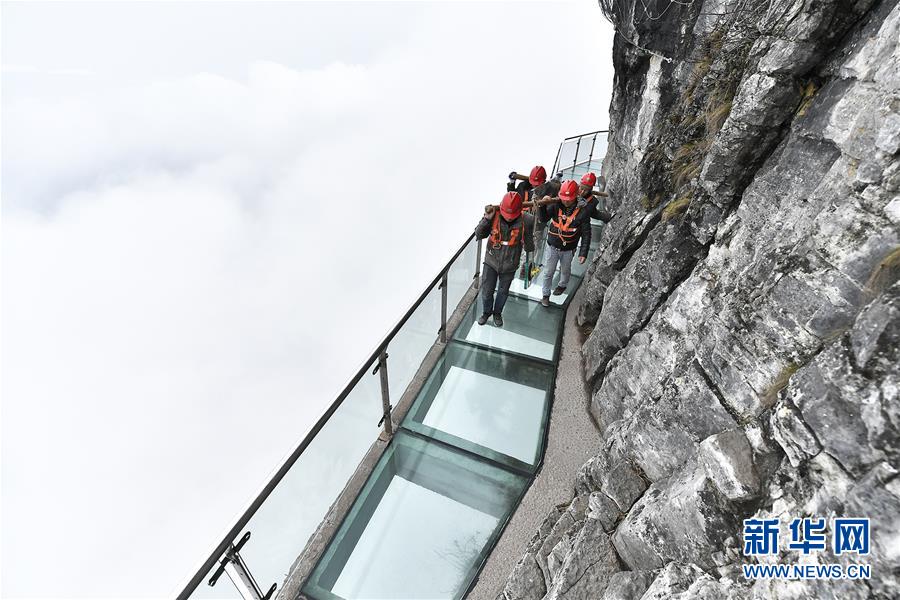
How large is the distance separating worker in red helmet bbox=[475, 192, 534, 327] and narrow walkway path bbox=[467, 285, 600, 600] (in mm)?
1577

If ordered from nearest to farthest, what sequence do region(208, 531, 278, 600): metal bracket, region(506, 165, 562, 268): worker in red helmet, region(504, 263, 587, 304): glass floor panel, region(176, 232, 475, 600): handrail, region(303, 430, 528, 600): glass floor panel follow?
region(176, 232, 475, 600): handrail
region(208, 531, 278, 600): metal bracket
region(303, 430, 528, 600): glass floor panel
region(504, 263, 587, 304): glass floor panel
region(506, 165, 562, 268): worker in red helmet

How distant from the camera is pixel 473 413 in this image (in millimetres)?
5051

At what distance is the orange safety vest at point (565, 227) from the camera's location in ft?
19.6

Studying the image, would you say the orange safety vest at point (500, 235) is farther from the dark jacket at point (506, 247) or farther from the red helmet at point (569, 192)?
the red helmet at point (569, 192)

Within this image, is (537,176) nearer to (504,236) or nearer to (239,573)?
(504,236)

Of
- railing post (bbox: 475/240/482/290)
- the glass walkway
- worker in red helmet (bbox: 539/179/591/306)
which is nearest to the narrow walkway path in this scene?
the glass walkway

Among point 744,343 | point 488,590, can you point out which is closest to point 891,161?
point 744,343

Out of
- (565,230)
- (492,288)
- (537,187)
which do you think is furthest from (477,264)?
(537,187)

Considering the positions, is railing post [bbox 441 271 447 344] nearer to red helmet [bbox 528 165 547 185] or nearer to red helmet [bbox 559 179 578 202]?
→ red helmet [bbox 559 179 578 202]

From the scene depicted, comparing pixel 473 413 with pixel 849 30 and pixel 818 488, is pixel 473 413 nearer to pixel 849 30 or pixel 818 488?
pixel 818 488

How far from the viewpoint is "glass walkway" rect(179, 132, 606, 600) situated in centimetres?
296

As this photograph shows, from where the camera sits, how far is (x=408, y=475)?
4.40 meters

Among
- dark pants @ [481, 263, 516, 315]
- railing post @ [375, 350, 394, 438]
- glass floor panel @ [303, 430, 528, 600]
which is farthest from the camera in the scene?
dark pants @ [481, 263, 516, 315]

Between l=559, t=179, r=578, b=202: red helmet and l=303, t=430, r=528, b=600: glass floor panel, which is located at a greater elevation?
l=559, t=179, r=578, b=202: red helmet
